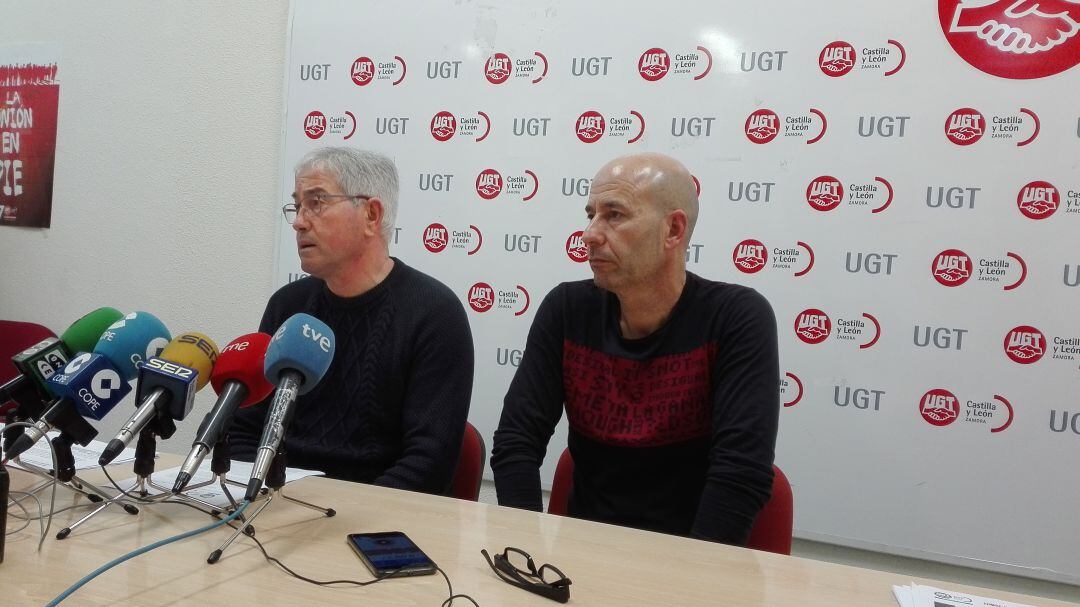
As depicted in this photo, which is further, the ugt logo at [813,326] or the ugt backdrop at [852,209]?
the ugt logo at [813,326]

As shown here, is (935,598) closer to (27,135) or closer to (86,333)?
(86,333)

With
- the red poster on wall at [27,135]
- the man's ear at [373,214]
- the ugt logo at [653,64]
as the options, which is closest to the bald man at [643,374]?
the man's ear at [373,214]

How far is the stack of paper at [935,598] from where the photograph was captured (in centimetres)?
104

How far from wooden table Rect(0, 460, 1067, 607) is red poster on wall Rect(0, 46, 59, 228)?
263 centimetres

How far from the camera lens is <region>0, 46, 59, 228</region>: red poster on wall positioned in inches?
135

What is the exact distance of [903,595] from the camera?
3.48 ft

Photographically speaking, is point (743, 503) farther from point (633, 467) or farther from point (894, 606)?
point (894, 606)

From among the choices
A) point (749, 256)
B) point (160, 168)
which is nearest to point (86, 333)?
point (749, 256)

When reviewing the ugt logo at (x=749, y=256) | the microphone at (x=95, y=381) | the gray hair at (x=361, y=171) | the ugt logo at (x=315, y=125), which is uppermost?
the ugt logo at (x=315, y=125)

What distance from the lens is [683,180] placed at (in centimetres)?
182

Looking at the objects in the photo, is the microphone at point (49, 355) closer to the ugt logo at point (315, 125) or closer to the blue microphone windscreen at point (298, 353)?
the blue microphone windscreen at point (298, 353)

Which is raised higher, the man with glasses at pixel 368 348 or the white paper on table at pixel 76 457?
the man with glasses at pixel 368 348

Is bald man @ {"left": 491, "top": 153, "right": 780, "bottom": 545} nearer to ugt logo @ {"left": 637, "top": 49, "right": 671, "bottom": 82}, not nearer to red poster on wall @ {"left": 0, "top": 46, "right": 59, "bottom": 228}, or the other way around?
ugt logo @ {"left": 637, "top": 49, "right": 671, "bottom": 82}

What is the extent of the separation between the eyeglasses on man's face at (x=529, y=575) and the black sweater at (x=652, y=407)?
0.56 meters
